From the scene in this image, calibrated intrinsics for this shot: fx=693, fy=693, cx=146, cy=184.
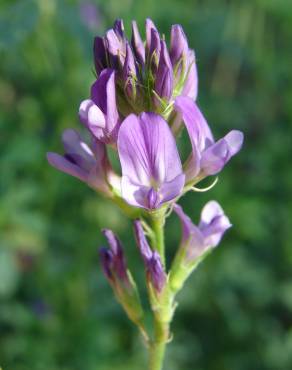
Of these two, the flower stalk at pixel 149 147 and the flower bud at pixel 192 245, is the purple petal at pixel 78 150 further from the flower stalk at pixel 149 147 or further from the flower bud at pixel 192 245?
the flower bud at pixel 192 245

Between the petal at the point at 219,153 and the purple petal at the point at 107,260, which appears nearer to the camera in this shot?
the petal at the point at 219,153

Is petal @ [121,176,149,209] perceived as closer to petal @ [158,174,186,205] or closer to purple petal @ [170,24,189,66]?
petal @ [158,174,186,205]

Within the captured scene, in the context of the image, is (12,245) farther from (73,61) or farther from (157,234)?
(157,234)

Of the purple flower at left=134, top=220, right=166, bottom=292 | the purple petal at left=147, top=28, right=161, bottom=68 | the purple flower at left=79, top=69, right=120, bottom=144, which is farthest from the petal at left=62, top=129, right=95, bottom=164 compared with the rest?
the purple petal at left=147, top=28, right=161, bottom=68

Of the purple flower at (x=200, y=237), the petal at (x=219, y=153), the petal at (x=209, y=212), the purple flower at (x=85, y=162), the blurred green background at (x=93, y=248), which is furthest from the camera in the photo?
the blurred green background at (x=93, y=248)

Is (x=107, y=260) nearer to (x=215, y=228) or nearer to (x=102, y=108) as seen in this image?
(x=215, y=228)

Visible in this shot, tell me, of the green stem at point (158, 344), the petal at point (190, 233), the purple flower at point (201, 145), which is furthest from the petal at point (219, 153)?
the green stem at point (158, 344)
